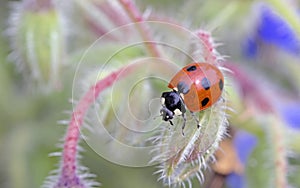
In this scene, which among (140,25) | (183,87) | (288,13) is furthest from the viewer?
(288,13)

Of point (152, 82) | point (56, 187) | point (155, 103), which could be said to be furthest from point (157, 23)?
point (56, 187)

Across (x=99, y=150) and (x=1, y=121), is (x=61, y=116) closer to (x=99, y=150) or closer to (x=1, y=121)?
(x=1, y=121)

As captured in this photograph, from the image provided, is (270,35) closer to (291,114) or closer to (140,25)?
(291,114)

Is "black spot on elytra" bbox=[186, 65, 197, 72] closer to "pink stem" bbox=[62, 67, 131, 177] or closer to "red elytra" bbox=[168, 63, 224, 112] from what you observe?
"red elytra" bbox=[168, 63, 224, 112]

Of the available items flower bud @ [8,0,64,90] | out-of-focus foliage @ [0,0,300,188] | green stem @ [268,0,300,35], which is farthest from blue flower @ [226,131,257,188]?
flower bud @ [8,0,64,90]

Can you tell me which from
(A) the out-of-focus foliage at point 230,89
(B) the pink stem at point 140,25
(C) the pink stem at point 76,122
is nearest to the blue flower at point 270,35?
(A) the out-of-focus foliage at point 230,89

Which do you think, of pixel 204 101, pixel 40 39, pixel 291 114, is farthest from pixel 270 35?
pixel 204 101
